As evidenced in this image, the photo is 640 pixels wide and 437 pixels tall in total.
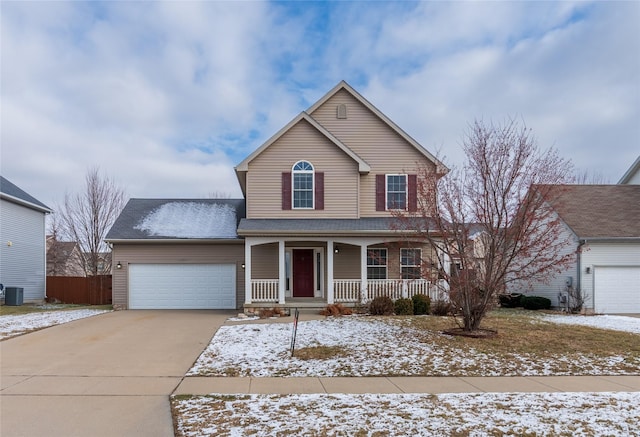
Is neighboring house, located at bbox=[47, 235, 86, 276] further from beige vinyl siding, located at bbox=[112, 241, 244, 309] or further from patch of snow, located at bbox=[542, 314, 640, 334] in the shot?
patch of snow, located at bbox=[542, 314, 640, 334]

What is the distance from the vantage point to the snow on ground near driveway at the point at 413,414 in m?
5.41

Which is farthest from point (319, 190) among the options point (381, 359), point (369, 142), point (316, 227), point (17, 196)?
point (17, 196)

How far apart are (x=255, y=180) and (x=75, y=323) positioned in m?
7.88

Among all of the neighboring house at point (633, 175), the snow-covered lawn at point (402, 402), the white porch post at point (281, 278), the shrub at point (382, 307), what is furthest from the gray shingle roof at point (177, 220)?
the neighboring house at point (633, 175)

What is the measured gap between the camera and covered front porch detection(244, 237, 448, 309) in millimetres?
17516

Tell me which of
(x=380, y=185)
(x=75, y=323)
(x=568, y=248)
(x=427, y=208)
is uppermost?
(x=380, y=185)

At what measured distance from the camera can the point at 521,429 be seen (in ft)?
17.9

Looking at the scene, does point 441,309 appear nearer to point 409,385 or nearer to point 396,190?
point 396,190

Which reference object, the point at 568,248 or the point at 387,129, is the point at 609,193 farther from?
the point at 387,129

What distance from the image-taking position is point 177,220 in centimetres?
2103

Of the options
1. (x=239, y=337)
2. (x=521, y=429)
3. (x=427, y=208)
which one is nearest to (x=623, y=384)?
(x=521, y=429)

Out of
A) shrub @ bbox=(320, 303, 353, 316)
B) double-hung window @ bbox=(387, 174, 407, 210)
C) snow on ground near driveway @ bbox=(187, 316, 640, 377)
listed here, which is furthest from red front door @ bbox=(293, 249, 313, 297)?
snow on ground near driveway @ bbox=(187, 316, 640, 377)

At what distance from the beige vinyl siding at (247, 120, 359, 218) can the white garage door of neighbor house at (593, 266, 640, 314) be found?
1035 centimetres

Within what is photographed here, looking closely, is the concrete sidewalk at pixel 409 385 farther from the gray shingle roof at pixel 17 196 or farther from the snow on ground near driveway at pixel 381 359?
the gray shingle roof at pixel 17 196
